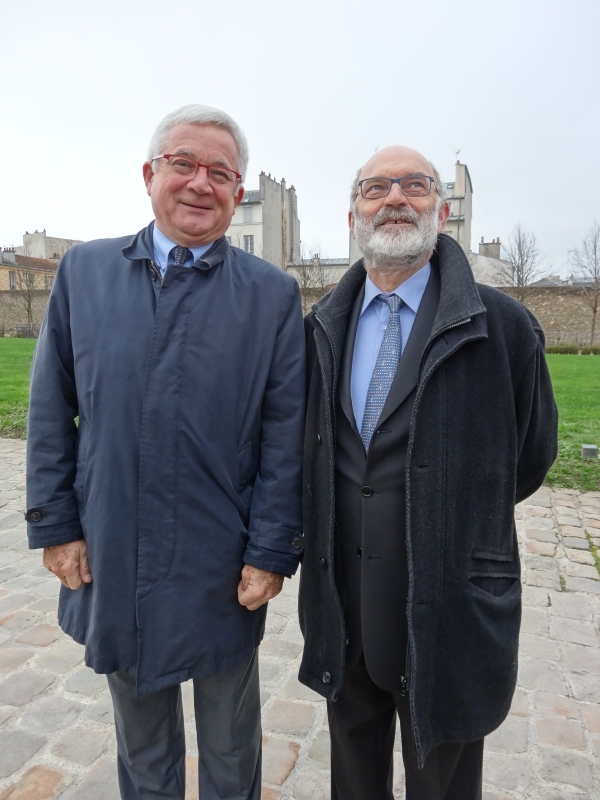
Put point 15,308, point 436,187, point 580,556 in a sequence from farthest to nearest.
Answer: point 15,308, point 580,556, point 436,187

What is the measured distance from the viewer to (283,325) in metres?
2.19

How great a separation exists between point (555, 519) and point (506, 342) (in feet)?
15.9

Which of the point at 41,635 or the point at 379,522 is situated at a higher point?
the point at 379,522

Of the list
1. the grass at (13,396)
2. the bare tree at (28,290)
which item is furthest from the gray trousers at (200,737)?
the bare tree at (28,290)

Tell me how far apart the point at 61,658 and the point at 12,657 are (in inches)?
11.4

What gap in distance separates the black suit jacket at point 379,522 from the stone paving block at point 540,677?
1.72 meters

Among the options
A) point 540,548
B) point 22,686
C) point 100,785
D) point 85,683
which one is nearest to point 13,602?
point 22,686

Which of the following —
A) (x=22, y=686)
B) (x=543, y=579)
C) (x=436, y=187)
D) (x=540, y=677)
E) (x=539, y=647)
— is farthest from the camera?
Result: (x=543, y=579)

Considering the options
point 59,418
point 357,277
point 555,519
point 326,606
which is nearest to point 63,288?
point 59,418

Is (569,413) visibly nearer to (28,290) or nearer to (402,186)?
(402,186)

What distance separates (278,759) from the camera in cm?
278

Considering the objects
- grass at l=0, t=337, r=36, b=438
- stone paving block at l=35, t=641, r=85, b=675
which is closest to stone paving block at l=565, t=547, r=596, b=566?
stone paving block at l=35, t=641, r=85, b=675

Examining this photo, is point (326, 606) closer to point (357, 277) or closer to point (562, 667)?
point (357, 277)

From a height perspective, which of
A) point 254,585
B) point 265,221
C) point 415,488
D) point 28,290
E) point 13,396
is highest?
point 265,221
